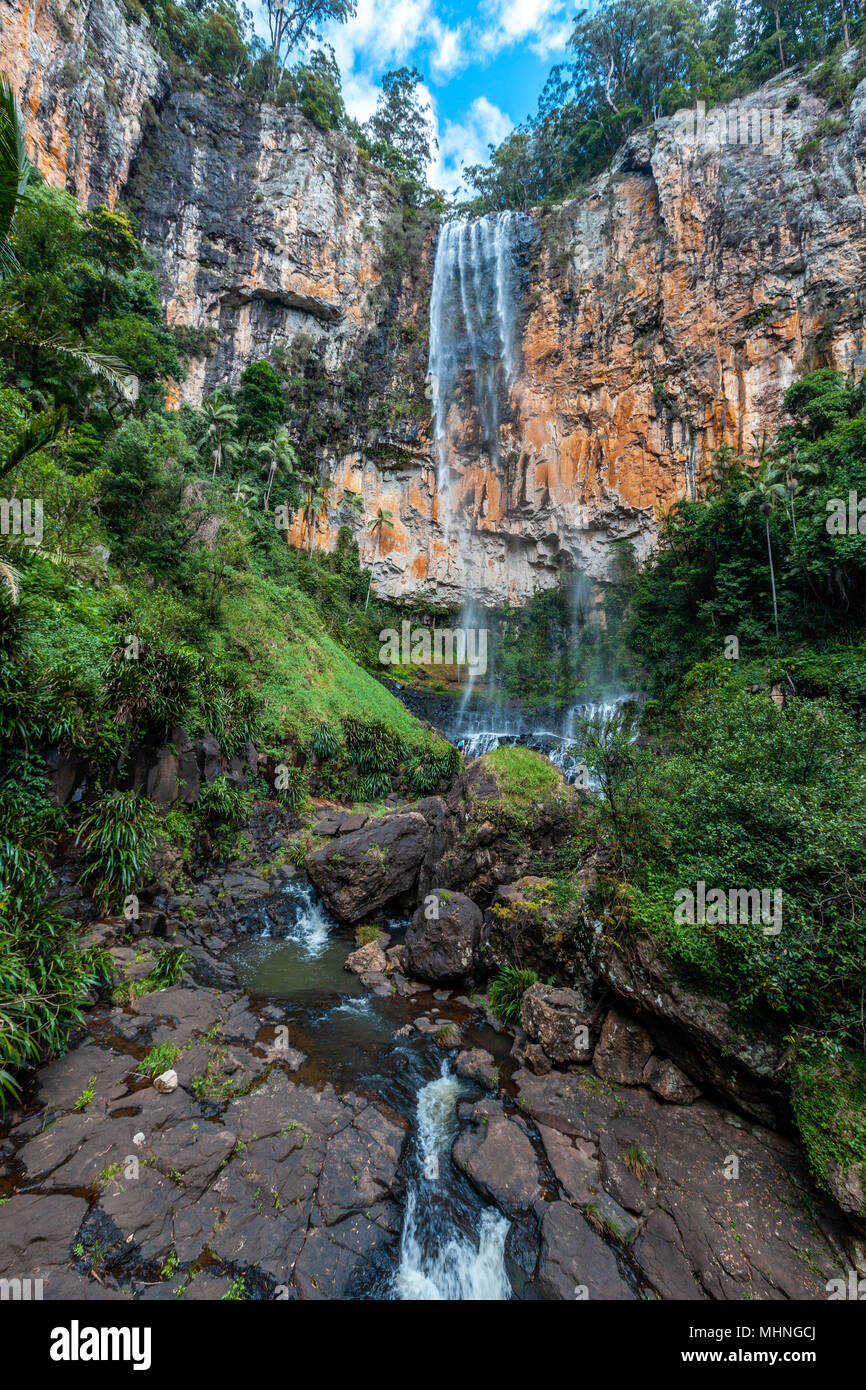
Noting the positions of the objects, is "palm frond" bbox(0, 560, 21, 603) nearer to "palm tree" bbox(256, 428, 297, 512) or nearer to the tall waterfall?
"palm tree" bbox(256, 428, 297, 512)

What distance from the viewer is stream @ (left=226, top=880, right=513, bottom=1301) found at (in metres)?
4.15

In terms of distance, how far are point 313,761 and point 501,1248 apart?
1201 centimetres

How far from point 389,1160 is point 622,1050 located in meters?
2.80

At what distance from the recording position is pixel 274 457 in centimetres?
2516

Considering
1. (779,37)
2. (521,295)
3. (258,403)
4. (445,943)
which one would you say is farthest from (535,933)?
(779,37)

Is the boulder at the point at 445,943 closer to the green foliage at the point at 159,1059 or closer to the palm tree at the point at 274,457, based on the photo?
the green foliage at the point at 159,1059

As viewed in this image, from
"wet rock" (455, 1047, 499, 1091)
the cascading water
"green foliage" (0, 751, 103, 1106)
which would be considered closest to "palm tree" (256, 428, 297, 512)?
"green foliage" (0, 751, 103, 1106)

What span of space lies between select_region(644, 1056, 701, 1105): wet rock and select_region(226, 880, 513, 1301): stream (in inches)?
74.4

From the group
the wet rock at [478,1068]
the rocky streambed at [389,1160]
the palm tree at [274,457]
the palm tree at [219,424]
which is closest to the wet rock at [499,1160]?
the rocky streambed at [389,1160]

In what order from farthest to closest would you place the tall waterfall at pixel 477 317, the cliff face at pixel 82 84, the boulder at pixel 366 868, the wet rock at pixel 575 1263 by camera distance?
1. the tall waterfall at pixel 477 317
2. the cliff face at pixel 82 84
3. the boulder at pixel 366 868
4. the wet rock at pixel 575 1263

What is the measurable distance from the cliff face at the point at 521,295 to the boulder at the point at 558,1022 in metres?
26.4

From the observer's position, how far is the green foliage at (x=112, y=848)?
7.04 meters

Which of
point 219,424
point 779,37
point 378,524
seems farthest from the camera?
point 378,524

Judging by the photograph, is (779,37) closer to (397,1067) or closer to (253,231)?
(253,231)
